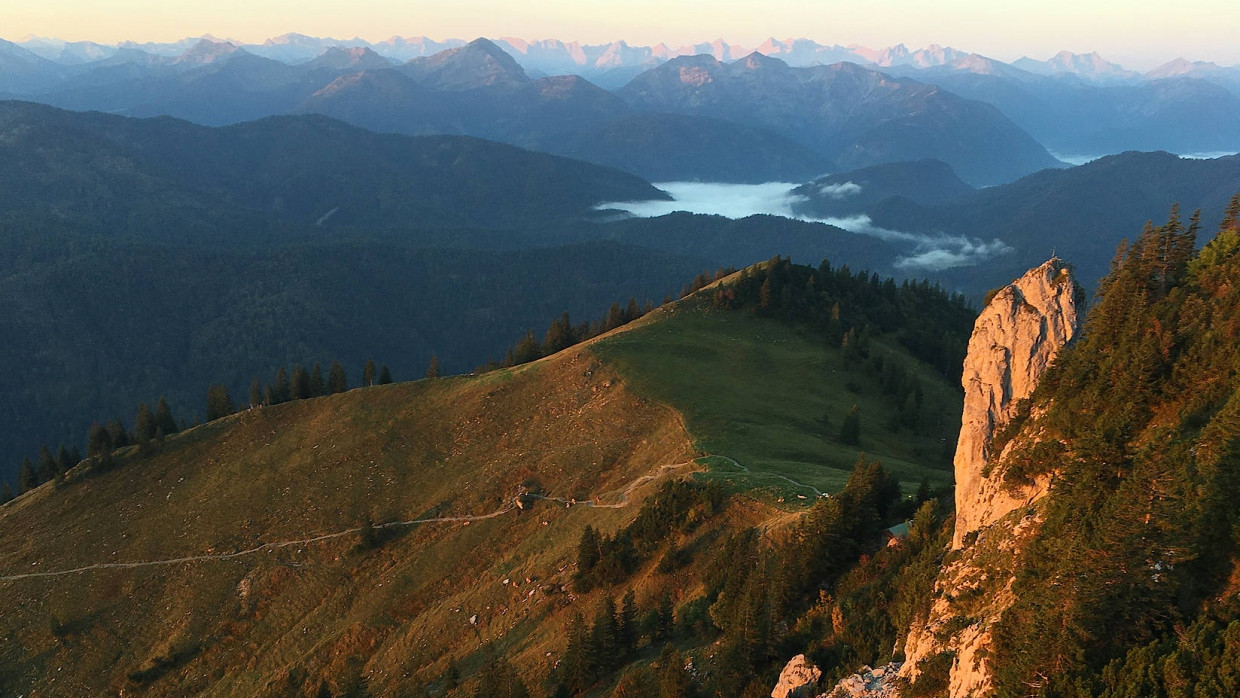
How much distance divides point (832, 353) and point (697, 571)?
71933mm

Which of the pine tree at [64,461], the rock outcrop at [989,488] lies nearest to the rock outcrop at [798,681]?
the rock outcrop at [989,488]

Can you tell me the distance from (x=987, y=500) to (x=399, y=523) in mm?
56519

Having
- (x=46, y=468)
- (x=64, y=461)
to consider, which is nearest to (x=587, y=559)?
(x=64, y=461)

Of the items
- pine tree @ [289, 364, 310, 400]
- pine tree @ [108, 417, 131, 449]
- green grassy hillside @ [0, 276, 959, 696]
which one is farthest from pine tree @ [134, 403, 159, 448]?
pine tree @ [289, 364, 310, 400]

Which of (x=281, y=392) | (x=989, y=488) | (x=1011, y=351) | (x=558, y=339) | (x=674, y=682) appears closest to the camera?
(x=989, y=488)

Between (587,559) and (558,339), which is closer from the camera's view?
(587,559)

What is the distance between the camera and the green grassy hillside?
188 ft

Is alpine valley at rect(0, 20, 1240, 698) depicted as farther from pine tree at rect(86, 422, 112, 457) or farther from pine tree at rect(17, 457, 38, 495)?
pine tree at rect(17, 457, 38, 495)

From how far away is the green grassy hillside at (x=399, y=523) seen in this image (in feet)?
188

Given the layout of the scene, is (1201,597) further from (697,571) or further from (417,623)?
(417,623)

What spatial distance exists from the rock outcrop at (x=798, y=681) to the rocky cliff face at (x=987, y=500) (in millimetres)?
2835

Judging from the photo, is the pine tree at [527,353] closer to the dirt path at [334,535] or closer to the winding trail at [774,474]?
the dirt path at [334,535]

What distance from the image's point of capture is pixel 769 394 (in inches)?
3733

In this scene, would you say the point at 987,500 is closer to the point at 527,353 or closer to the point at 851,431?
the point at 851,431
